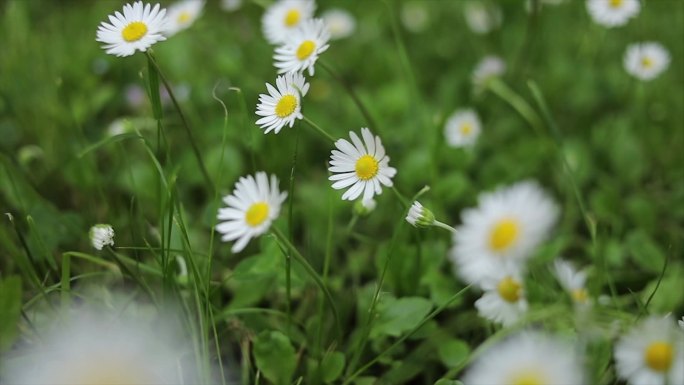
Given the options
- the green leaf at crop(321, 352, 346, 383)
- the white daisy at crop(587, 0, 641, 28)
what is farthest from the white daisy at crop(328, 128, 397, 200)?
the white daisy at crop(587, 0, 641, 28)

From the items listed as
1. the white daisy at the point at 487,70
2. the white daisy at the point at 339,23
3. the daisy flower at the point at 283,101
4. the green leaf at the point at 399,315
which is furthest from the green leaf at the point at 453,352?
the white daisy at the point at 339,23

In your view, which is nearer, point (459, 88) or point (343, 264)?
point (343, 264)

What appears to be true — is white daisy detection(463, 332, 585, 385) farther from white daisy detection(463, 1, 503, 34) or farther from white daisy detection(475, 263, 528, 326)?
white daisy detection(463, 1, 503, 34)

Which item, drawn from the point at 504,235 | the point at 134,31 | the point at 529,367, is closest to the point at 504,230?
the point at 504,235

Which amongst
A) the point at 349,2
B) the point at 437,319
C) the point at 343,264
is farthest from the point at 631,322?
the point at 349,2

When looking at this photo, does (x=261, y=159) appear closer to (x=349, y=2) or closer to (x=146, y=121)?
(x=146, y=121)
